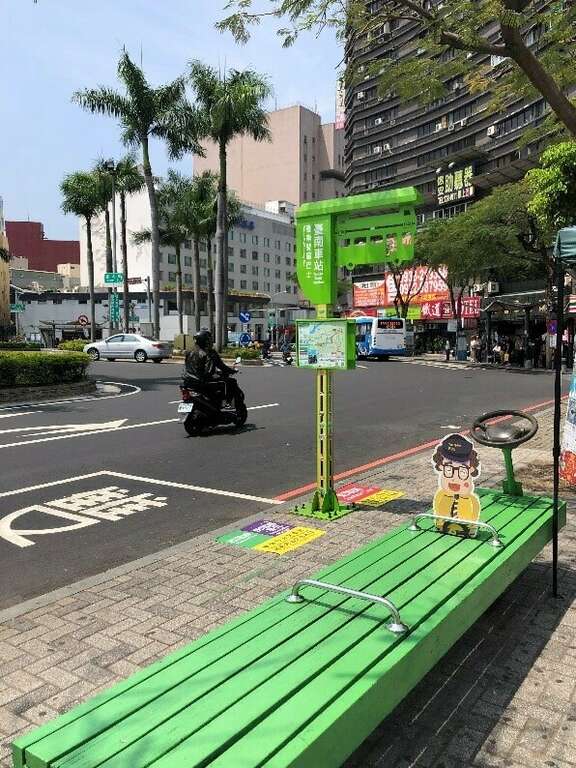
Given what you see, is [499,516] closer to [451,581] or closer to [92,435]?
[451,581]

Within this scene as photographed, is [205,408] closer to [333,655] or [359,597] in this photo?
[359,597]

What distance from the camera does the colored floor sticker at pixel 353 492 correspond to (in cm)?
650

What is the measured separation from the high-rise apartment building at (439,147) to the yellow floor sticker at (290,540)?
4260 cm

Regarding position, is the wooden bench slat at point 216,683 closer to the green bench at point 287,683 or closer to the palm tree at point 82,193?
the green bench at point 287,683

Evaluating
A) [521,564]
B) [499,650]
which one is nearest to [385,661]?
[499,650]

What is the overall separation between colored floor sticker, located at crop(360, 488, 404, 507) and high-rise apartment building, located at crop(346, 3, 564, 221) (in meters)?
41.3

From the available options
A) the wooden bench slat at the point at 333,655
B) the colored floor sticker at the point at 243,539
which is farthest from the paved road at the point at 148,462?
the wooden bench slat at the point at 333,655

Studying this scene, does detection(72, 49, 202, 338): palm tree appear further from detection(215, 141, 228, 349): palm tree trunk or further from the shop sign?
the shop sign

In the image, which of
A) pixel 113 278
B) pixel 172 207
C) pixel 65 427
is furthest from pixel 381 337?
pixel 65 427

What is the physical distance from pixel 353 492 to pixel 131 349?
27.2 meters

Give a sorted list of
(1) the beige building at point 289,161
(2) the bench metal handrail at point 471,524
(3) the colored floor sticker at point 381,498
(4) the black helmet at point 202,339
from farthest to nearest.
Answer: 1. (1) the beige building at point 289,161
2. (4) the black helmet at point 202,339
3. (3) the colored floor sticker at point 381,498
4. (2) the bench metal handrail at point 471,524

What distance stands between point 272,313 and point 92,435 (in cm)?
5222

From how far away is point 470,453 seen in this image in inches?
165

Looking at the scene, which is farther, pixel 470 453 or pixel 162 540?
pixel 162 540
